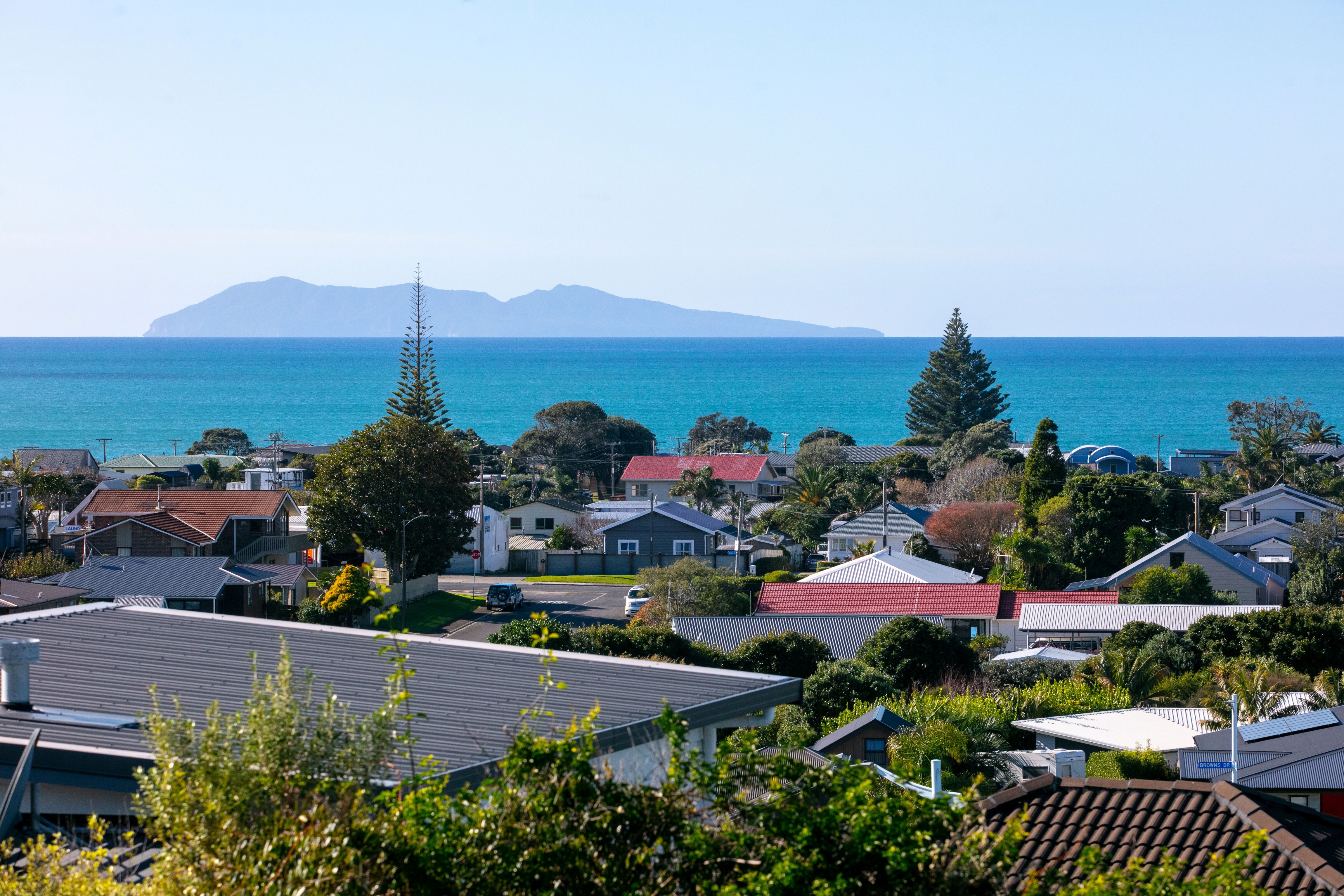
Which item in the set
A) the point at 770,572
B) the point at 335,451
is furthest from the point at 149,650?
the point at 770,572

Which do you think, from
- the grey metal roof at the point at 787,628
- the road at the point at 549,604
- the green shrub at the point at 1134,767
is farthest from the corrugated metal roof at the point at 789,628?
the green shrub at the point at 1134,767

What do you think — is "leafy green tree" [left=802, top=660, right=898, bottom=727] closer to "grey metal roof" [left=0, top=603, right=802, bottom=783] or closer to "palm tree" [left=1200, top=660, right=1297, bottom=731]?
"palm tree" [left=1200, top=660, right=1297, bottom=731]

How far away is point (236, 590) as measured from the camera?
40594 mm

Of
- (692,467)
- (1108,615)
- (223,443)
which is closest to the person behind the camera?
(1108,615)

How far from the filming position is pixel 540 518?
217ft

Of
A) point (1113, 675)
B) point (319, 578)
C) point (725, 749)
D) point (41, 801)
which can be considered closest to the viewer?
point (725, 749)

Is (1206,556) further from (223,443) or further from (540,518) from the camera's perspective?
(223,443)

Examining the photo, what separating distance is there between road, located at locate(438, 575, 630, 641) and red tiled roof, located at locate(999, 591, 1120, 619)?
1200cm

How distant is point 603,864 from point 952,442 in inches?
3596

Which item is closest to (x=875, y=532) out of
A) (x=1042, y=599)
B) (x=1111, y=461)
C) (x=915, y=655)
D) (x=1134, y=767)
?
(x=1042, y=599)

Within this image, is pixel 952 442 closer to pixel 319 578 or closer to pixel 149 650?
pixel 319 578

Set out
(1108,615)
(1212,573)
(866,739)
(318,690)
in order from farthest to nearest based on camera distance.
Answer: (1212,573), (1108,615), (866,739), (318,690)

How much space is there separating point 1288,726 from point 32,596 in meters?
28.6

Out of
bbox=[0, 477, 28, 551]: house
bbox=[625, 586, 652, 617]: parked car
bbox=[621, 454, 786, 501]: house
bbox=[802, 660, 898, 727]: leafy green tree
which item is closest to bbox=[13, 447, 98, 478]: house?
bbox=[0, 477, 28, 551]: house
